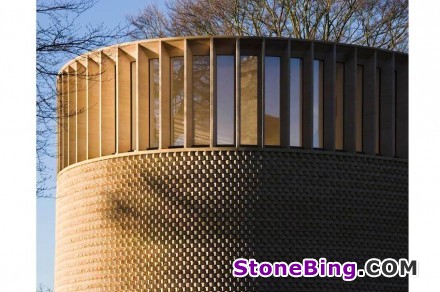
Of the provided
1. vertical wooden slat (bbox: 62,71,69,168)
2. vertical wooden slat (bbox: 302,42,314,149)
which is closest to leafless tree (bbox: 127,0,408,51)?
vertical wooden slat (bbox: 62,71,69,168)

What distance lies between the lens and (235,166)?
56.4 feet

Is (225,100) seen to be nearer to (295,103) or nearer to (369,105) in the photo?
(295,103)

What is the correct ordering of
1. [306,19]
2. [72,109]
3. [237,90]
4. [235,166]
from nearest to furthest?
[235,166] → [237,90] → [72,109] → [306,19]

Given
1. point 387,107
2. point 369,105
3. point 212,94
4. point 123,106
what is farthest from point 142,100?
point 387,107

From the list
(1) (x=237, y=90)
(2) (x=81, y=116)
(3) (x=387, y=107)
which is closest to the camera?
(1) (x=237, y=90)

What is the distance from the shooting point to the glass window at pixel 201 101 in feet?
57.6

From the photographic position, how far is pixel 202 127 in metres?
17.6

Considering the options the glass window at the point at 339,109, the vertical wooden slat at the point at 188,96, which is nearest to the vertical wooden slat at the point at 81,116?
the vertical wooden slat at the point at 188,96

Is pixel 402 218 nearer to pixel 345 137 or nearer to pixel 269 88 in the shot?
pixel 345 137

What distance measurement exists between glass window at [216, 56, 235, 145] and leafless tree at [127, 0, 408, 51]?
6.51 m

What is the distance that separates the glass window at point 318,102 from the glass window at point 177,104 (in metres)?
2.35

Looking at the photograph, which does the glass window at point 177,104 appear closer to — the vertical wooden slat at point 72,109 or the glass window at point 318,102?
the glass window at point 318,102

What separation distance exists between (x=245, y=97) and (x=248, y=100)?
0.08 m
